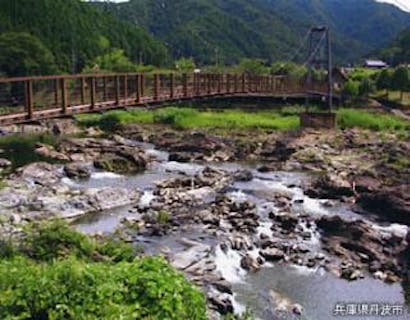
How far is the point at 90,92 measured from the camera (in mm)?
16656

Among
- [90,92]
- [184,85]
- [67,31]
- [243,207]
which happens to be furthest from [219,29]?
[90,92]

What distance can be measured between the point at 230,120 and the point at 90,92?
25.0 metres

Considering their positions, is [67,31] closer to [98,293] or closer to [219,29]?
[219,29]

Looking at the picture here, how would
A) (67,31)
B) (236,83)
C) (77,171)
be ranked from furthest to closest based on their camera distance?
(67,31)
(236,83)
(77,171)

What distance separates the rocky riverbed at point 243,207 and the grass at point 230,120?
651 centimetres

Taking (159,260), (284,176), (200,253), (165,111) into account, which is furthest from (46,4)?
(159,260)

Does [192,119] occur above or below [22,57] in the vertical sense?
below

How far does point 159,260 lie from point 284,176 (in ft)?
57.2

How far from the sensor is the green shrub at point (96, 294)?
7.98m

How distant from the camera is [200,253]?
15070 mm

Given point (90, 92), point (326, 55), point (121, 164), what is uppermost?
point (90, 92)

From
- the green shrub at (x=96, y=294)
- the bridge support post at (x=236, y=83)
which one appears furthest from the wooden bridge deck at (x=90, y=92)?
the green shrub at (x=96, y=294)

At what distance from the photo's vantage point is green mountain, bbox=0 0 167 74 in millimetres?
65688

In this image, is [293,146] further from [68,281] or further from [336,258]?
[68,281]
